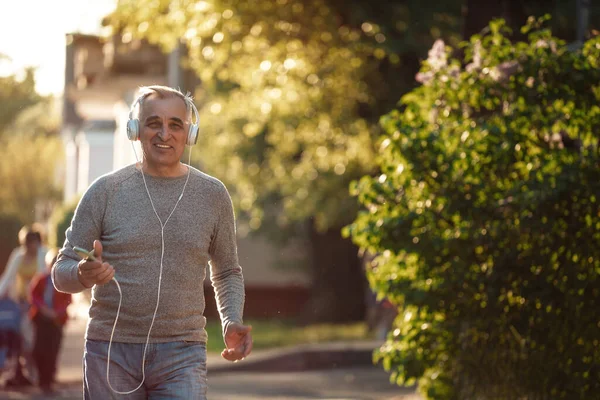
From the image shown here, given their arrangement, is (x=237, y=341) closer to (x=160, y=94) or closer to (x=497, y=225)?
(x=160, y=94)

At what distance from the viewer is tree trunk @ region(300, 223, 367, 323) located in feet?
95.5

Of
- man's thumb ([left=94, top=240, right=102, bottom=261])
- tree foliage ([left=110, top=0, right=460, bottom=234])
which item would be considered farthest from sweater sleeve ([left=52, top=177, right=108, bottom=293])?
tree foliage ([left=110, top=0, right=460, bottom=234])

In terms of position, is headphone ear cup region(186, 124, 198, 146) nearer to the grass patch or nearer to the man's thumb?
the man's thumb

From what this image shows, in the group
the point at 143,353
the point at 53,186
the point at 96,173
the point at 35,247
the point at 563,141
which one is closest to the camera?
the point at 143,353

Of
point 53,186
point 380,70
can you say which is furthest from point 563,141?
point 53,186

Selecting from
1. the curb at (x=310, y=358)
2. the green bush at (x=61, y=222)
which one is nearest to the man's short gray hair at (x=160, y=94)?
the curb at (x=310, y=358)

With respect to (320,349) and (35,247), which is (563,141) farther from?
(320,349)

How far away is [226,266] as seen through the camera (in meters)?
5.28

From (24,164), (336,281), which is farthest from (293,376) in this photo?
(24,164)

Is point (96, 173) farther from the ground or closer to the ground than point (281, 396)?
farther from the ground

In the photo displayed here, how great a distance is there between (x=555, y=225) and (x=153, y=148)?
4715 millimetres

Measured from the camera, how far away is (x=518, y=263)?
9.30 m

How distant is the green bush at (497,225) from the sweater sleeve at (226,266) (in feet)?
13.4

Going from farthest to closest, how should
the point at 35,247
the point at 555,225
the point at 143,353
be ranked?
the point at 35,247
the point at 555,225
the point at 143,353
